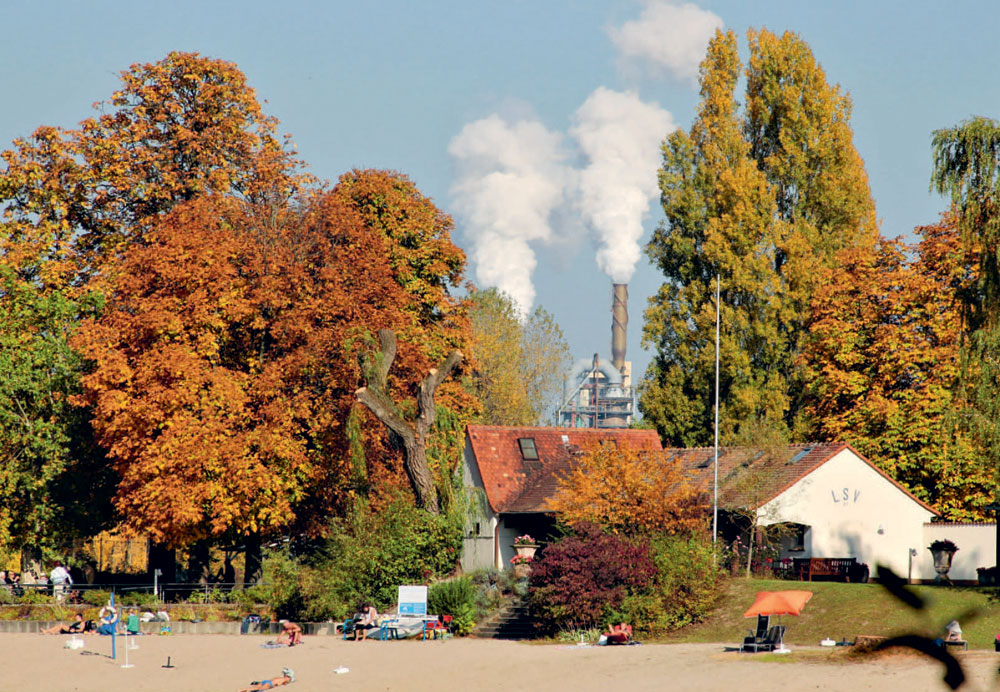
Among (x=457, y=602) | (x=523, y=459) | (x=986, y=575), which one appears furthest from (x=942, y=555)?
(x=523, y=459)

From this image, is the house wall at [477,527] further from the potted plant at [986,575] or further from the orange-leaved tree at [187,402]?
the potted plant at [986,575]

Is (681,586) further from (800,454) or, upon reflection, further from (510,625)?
Answer: (800,454)

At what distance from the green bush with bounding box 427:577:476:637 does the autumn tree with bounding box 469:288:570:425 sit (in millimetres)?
29059

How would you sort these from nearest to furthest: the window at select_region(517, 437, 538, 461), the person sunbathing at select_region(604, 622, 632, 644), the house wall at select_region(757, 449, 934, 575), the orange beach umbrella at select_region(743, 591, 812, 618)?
the orange beach umbrella at select_region(743, 591, 812, 618) → the person sunbathing at select_region(604, 622, 632, 644) → the house wall at select_region(757, 449, 934, 575) → the window at select_region(517, 437, 538, 461)

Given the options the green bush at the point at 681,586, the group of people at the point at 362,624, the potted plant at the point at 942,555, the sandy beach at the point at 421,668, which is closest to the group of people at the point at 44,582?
the sandy beach at the point at 421,668

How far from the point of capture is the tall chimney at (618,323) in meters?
144

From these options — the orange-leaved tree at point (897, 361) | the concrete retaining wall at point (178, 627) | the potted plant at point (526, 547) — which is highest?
the orange-leaved tree at point (897, 361)

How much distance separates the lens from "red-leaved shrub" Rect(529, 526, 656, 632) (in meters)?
32.3

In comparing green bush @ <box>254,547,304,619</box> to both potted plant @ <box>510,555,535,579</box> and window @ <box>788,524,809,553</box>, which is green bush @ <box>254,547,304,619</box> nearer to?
potted plant @ <box>510,555,535,579</box>

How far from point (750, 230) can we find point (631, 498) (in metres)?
21.7

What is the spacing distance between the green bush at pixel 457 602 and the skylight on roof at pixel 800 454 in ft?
40.9

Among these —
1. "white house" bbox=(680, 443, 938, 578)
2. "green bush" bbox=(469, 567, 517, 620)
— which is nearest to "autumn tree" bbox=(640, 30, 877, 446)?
"white house" bbox=(680, 443, 938, 578)

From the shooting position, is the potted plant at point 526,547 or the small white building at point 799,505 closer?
the potted plant at point 526,547

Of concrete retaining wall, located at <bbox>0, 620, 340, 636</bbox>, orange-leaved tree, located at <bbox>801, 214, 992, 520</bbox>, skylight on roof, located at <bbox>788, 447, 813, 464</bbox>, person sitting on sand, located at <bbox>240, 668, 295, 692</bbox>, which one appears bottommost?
concrete retaining wall, located at <bbox>0, 620, 340, 636</bbox>
